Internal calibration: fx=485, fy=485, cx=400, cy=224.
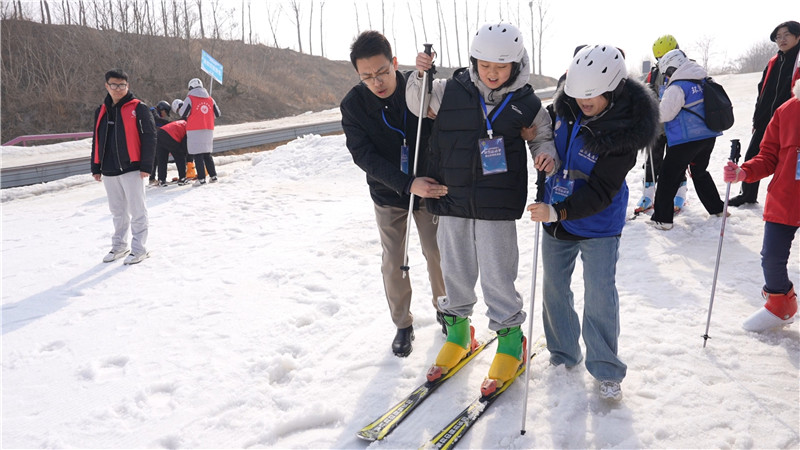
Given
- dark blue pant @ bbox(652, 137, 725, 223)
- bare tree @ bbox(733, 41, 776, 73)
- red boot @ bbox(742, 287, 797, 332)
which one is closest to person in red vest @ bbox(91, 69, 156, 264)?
dark blue pant @ bbox(652, 137, 725, 223)

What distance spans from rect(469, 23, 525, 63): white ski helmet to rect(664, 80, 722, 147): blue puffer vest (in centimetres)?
321

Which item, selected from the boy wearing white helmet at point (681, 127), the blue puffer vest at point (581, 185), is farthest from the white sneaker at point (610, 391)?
the boy wearing white helmet at point (681, 127)

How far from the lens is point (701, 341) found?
10.8 feet

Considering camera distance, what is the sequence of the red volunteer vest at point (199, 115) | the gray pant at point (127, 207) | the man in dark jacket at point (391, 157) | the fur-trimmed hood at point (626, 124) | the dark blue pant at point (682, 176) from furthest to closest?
the red volunteer vest at point (199, 115) < the gray pant at point (127, 207) < the dark blue pant at point (682, 176) < the man in dark jacket at point (391, 157) < the fur-trimmed hood at point (626, 124)

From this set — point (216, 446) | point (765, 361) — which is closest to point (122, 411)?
point (216, 446)

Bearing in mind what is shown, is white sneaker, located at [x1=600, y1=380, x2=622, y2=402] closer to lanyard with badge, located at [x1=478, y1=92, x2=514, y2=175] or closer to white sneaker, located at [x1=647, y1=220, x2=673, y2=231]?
lanyard with badge, located at [x1=478, y1=92, x2=514, y2=175]

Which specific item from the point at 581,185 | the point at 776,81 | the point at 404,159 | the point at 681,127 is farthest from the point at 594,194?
the point at 776,81

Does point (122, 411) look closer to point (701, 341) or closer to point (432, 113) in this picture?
point (432, 113)

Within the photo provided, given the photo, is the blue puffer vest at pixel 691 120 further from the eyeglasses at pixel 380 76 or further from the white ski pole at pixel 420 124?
the eyeglasses at pixel 380 76

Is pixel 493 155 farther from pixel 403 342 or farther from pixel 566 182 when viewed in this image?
pixel 403 342

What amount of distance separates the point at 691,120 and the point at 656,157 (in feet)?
4.45

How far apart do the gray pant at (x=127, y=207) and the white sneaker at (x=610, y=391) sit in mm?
5364

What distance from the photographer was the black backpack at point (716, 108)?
4.77 meters

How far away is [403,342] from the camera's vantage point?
11.4 feet
